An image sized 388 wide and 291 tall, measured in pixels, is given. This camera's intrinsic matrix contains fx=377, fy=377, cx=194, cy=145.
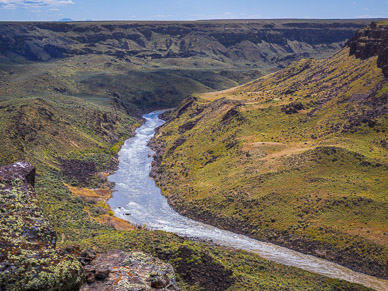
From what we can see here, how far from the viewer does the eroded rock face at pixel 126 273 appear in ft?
91.9

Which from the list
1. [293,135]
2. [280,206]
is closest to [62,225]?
[280,206]

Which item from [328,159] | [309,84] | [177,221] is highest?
[309,84]

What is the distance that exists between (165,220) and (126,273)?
43440 mm

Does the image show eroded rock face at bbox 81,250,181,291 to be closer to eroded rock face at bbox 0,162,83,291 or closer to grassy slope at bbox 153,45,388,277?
eroded rock face at bbox 0,162,83,291

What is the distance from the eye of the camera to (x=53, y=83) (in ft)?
591

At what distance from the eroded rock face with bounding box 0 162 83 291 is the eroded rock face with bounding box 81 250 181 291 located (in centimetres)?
499

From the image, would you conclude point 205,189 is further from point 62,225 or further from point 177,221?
point 62,225

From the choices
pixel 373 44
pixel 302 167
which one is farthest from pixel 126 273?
pixel 373 44

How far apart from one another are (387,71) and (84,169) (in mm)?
79661

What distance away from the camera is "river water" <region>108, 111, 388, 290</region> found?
5525 centimetres

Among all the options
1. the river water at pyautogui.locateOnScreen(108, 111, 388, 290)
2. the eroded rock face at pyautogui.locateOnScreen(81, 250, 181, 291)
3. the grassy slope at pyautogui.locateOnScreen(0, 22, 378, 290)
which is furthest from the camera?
the river water at pyautogui.locateOnScreen(108, 111, 388, 290)

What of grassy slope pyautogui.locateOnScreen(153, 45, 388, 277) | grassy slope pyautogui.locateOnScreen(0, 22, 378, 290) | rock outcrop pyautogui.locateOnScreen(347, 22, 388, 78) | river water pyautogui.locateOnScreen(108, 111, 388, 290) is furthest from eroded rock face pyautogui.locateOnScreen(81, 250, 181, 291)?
rock outcrop pyautogui.locateOnScreen(347, 22, 388, 78)

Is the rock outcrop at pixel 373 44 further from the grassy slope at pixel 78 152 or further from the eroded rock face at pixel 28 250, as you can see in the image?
the eroded rock face at pixel 28 250

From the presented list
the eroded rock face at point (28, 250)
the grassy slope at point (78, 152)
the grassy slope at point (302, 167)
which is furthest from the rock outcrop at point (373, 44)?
the eroded rock face at point (28, 250)
